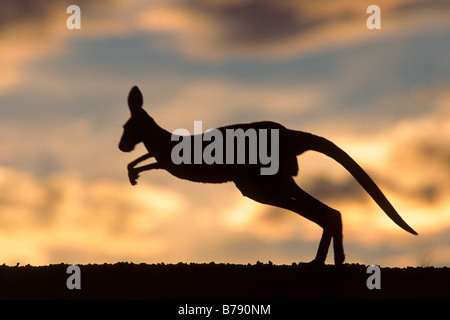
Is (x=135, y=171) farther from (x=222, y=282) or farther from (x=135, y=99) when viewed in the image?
(x=222, y=282)

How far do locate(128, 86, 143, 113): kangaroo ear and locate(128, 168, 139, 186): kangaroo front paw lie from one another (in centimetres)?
123

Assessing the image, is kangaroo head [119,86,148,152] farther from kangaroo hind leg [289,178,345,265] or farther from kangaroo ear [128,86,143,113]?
kangaroo hind leg [289,178,345,265]

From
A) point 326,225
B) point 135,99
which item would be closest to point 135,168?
point 135,99

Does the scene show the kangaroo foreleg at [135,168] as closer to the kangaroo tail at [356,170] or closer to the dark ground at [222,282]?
the dark ground at [222,282]

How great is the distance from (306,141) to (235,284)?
3.28 metres

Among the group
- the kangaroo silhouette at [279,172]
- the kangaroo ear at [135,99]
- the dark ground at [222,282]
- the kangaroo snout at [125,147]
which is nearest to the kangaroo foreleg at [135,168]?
the kangaroo silhouette at [279,172]

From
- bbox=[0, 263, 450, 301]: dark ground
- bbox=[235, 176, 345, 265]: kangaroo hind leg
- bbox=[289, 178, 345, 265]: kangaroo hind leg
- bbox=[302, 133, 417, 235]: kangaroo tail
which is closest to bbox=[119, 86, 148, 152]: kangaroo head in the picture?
bbox=[235, 176, 345, 265]: kangaroo hind leg

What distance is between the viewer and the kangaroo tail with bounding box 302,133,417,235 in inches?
525

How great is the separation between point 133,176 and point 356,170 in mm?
4190

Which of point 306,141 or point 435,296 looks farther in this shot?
point 306,141
